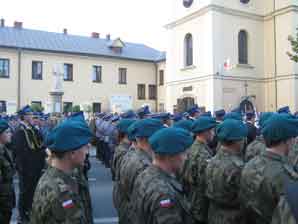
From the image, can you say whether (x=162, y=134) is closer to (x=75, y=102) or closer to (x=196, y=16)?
(x=196, y=16)

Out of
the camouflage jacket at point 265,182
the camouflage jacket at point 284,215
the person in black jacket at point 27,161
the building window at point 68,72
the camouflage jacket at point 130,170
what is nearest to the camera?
the camouflage jacket at point 284,215

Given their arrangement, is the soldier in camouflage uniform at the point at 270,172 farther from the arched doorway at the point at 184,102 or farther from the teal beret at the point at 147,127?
the arched doorway at the point at 184,102

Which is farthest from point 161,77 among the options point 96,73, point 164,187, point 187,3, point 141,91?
point 164,187

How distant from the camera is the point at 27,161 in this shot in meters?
7.79

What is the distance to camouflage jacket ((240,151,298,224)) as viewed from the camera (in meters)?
3.38

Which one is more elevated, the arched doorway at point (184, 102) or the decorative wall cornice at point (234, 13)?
the decorative wall cornice at point (234, 13)

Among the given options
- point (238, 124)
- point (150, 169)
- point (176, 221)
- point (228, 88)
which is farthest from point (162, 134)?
point (228, 88)

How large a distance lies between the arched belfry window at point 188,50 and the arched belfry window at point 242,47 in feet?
11.4

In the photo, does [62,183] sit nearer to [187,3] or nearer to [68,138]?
[68,138]

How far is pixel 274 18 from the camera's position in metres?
29.5

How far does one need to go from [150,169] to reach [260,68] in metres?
28.6

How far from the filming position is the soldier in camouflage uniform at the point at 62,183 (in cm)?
289

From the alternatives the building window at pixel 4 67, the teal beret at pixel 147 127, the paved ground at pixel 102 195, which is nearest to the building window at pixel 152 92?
the building window at pixel 4 67

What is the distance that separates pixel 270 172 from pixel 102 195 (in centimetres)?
724
